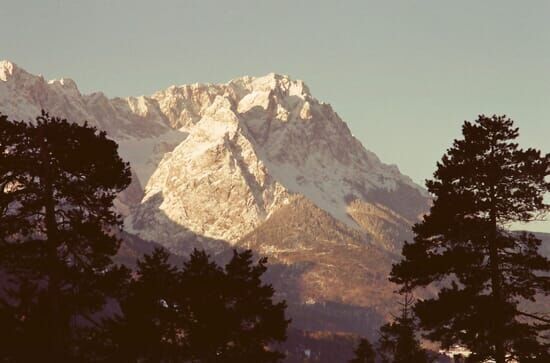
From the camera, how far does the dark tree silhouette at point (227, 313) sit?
5247 cm

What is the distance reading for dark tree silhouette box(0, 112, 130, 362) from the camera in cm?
3759

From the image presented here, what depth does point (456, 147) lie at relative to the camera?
4206cm

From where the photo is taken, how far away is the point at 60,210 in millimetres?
38781

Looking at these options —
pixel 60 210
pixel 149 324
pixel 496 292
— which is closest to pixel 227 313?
pixel 149 324

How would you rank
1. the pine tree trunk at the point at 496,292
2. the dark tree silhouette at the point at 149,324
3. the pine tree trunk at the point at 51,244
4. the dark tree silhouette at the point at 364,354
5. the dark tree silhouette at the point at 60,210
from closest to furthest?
the pine tree trunk at the point at 51,244 → the dark tree silhouette at the point at 60,210 → the pine tree trunk at the point at 496,292 → the dark tree silhouette at the point at 149,324 → the dark tree silhouette at the point at 364,354

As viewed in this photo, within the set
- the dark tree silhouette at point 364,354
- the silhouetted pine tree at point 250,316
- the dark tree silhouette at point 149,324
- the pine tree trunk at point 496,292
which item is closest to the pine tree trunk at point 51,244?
the dark tree silhouette at point 149,324

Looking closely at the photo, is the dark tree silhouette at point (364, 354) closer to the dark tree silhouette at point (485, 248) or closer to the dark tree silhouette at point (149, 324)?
the dark tree silhouette at point (149, 324)

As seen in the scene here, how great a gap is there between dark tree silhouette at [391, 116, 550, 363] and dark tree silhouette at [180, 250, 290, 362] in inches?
578

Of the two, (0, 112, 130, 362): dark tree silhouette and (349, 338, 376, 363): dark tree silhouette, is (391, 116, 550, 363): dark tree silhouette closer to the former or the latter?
(0, 112, 130, 362): dark tree silhouette

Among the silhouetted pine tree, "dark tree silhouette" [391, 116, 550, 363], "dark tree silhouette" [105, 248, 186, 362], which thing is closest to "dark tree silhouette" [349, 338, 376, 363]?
the silhouetted pine tree

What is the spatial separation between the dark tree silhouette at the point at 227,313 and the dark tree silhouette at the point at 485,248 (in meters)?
14.7

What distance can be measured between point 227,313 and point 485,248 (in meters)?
18.7

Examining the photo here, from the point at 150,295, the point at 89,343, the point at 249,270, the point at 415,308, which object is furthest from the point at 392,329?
the point at 89,343

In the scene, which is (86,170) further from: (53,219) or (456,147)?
(456,147)
